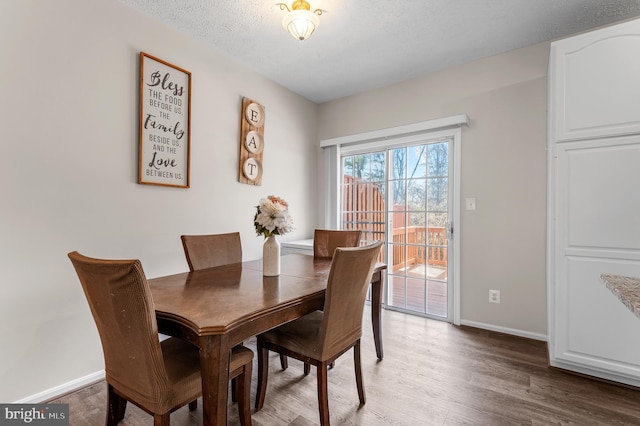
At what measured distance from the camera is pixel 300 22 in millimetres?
1881

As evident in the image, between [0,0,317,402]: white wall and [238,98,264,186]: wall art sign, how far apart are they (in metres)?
→ 0.44

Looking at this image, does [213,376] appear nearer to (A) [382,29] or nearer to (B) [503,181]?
(A) [382,29]

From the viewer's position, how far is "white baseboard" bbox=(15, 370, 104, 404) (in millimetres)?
1741

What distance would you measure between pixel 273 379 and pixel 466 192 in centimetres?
241

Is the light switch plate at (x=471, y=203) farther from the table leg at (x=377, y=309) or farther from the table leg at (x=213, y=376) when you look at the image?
the table leg at (x=213, y=376)

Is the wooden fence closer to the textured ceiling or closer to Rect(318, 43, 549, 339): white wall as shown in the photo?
Rect(318, 43, 549, 339): white wall

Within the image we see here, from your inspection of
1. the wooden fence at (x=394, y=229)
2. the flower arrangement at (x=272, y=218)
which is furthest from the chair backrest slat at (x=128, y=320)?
the wooden fence at (x=394, y=229)

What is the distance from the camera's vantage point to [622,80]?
1.90m

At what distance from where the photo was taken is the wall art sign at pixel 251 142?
304cm

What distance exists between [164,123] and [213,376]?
6.63 ft

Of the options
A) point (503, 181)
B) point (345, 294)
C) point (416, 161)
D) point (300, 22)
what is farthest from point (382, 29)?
point (345, 294)

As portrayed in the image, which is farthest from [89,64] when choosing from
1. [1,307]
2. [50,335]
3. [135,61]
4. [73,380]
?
[73,380]

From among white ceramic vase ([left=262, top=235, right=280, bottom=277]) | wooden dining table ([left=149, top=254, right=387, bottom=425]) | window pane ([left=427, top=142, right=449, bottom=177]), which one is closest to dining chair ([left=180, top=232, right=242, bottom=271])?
wooden dining table ([left=149, top=254, right=387, bottom=425])

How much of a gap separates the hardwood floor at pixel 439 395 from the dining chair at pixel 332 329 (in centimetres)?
16
